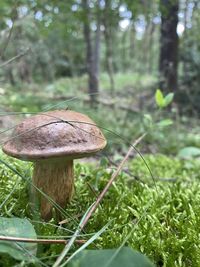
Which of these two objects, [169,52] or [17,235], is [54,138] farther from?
[169,52]

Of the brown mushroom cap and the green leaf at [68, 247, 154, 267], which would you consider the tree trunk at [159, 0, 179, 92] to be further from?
the green leaf at [68, 247, 154, 267]

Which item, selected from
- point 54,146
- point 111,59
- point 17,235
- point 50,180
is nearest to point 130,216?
point 50,180

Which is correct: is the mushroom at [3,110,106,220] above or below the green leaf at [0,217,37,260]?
above

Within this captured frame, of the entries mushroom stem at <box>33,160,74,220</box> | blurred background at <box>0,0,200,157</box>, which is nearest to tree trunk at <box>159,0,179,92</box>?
blurred background at <box>0,0,200,157</box>

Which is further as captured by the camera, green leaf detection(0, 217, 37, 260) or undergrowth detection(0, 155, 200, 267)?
undergrowth detection(0, 155, 200, 267)

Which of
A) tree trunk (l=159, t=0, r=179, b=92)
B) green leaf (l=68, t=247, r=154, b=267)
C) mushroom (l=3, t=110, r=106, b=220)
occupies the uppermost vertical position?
tree trunk (l=159, t=0, r=179, b=92)

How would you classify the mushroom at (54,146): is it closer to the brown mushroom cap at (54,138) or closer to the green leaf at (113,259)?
the brown mushroom cap at (54,138)

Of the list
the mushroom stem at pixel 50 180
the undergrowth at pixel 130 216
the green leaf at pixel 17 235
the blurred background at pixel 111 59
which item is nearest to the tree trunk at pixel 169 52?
the blurred background at pixel 111 59

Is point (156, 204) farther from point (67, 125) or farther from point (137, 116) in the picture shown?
point (137, 116)
